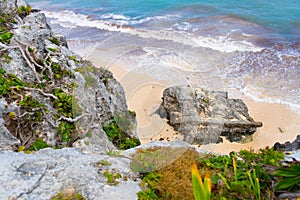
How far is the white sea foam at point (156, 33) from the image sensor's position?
16188 mm

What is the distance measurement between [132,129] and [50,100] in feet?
5.19

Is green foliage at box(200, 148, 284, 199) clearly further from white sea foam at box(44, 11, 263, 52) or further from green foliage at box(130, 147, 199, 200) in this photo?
white sea foam at box(44, 11, 263, 52)

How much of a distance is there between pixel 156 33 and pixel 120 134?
10045 millimetres

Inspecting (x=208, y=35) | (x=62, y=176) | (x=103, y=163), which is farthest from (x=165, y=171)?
(x=208, y=35)

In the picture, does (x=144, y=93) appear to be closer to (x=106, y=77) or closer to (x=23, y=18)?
(x=106, y=77)

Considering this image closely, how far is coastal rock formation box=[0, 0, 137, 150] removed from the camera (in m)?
4.70

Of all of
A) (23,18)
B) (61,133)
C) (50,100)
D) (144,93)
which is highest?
(23,18)

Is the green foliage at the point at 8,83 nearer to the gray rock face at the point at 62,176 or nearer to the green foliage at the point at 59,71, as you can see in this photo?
the green foliage at the point at 59,71

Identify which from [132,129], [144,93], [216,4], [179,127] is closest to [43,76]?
[132,129]

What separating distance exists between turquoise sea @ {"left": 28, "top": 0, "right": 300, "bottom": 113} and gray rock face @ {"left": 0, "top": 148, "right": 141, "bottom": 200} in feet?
4.12

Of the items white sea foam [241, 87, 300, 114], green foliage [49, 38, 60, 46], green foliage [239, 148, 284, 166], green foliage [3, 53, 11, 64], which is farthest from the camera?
white sea foam [241, 87, 300, 114]

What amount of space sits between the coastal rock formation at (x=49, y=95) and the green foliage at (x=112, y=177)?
3.42ft

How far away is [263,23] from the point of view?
19.9 metres

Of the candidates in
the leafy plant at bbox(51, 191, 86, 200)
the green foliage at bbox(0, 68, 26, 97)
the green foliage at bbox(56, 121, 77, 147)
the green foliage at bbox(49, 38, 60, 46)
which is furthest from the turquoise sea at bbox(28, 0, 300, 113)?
the leafy plant at bbox(51, 191, 86, 200)
